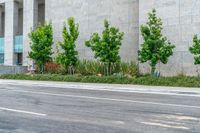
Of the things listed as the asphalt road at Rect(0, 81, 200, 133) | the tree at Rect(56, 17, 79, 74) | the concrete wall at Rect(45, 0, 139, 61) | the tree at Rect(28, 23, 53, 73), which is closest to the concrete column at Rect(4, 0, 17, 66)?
the concrete wall at Rect(45, 0, 139, 61)

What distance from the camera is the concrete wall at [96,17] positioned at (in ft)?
93.3

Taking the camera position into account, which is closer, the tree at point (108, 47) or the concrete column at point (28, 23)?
the tree at point (108, 47)

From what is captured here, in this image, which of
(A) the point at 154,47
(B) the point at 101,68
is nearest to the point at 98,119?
(A) the point at 154,47

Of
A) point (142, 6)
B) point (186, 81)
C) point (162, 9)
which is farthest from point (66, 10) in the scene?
point (186, 81)

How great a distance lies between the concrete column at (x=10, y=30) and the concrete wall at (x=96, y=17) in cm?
656

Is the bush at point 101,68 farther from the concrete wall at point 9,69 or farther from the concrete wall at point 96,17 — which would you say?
the concrete wall at point 9,69

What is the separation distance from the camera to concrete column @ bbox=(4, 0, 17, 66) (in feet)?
129

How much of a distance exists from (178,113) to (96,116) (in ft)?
8.90

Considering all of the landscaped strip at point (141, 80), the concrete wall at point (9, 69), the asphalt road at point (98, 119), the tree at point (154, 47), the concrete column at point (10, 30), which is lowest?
the asphalt road at point (98, 119)

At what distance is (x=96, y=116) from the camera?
870 cm

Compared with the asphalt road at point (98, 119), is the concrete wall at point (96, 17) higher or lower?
higher

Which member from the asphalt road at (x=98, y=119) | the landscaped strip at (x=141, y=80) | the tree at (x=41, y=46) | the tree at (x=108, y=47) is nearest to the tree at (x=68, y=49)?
the landscaped strip at (x=141, y=80)

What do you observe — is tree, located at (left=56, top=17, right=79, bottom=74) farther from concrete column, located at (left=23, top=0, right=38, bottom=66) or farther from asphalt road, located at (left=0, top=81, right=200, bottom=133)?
asphalt road, located at (left=0, top=81, right=200, bottom=133)

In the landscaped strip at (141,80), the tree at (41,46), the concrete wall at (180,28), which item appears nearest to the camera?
the landscaped strip at (141,80)
